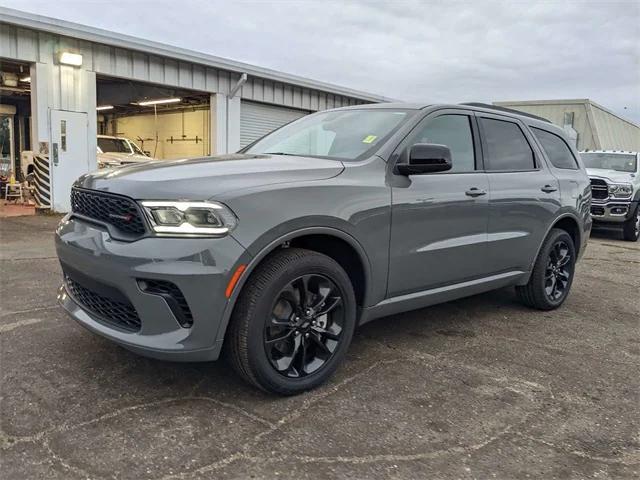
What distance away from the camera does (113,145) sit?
628 inches

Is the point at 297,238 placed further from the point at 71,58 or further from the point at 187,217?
the point at 71,58

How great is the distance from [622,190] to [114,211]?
1035 cm

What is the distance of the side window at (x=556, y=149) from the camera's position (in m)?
5.02

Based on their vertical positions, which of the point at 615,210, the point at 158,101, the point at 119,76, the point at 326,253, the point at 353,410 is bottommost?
the point at 353,410

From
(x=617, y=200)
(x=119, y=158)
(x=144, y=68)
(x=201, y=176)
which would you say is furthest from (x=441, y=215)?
(x=119, y=158)

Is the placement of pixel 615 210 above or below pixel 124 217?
below

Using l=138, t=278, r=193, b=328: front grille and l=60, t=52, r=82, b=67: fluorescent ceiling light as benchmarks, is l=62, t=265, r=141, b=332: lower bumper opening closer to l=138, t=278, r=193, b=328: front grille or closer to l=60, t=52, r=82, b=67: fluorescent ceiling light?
l=138, t=278, r=193, b=328: front grille

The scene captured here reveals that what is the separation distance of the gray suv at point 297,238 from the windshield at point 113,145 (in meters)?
12.6

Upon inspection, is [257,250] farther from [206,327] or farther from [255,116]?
[255,116]

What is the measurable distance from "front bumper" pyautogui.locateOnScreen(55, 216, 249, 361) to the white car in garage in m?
12.2

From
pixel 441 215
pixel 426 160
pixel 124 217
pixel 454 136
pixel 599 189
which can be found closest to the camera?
pixel 124 217

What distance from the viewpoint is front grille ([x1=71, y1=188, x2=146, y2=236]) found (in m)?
2.71

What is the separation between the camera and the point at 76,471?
226cm

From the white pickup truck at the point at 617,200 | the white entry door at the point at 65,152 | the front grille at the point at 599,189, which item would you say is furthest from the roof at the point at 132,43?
the front grille at the point at 599,189
